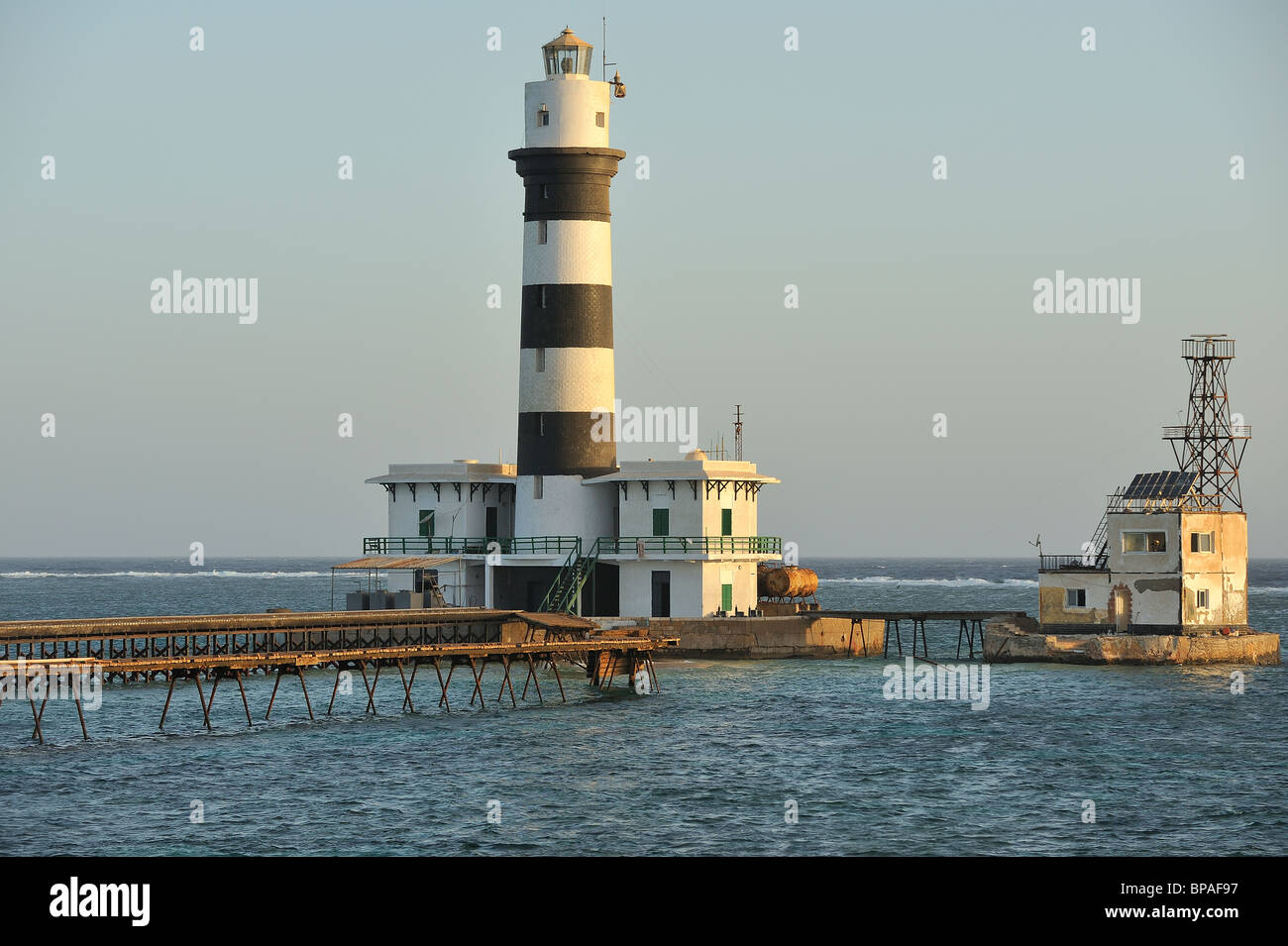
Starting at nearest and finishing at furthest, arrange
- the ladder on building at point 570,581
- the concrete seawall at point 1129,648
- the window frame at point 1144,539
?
→ 1. the concrete seawall at point 1129,648
2. the window frame at point 1144,539
3. the ladder on building at point 570,581

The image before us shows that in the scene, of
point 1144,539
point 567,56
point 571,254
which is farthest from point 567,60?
point 1144,539

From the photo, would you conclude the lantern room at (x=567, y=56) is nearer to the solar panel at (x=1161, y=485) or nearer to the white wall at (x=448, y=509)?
the white wall at (x=448, y=509)

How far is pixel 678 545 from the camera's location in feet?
226

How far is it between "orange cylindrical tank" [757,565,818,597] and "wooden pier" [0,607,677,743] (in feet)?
40.4

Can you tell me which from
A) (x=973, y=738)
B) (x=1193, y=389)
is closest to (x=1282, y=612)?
(x=1193, y=389)

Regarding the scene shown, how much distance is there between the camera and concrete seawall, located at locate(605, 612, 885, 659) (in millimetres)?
67375

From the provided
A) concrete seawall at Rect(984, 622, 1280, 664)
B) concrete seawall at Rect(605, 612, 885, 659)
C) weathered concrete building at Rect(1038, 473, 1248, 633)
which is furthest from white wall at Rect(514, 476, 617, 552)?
weathered concrete building at Rect(1038, 473, 1248, 633)

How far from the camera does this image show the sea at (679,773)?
111ft

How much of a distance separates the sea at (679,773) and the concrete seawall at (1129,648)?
260 cm

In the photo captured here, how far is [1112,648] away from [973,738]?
1962 cm

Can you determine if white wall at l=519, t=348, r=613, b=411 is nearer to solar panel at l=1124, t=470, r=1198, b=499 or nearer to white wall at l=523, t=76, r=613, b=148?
white wall at l=523, t=76, r=613, b=148

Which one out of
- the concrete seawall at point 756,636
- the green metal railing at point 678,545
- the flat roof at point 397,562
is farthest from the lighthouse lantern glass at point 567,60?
the concrete seawall at point 756,636

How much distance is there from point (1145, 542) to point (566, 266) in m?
25.8

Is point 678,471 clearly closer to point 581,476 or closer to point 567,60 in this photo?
point 581,476
